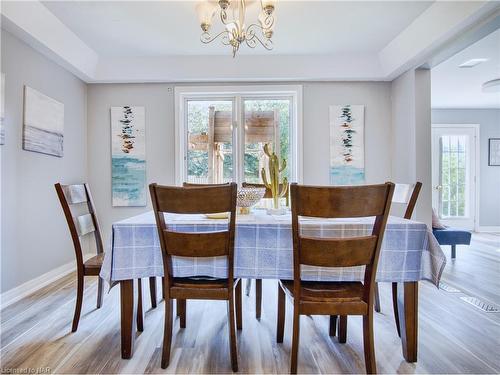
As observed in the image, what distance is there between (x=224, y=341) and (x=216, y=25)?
2718mm

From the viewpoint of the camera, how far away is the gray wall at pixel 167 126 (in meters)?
3.62

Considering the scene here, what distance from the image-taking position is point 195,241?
1.37 meters

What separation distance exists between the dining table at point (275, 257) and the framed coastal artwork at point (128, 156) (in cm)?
227

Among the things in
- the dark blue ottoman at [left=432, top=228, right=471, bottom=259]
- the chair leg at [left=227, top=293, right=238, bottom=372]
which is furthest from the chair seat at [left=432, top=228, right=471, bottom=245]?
the chair leg at [left=227, top=293, right=238, bottom=372]

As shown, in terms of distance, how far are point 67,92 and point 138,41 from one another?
1.00 metres

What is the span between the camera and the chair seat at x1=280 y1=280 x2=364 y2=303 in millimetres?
1343

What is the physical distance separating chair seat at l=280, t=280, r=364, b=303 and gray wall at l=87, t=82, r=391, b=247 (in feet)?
7.42

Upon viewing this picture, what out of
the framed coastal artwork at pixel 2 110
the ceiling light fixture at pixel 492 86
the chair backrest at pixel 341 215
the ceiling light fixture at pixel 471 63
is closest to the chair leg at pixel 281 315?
the chair backrest at pixel 341 215

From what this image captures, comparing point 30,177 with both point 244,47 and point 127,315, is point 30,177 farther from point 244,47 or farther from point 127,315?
point 244,47

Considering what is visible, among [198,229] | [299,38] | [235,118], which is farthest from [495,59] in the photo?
[198,229]

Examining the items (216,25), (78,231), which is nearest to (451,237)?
(216,25)

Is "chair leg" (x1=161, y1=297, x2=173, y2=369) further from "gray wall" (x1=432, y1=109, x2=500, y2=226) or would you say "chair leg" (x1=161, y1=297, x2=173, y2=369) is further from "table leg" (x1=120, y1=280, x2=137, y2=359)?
"gray wall" (x1=432, y1=109, x2=500, y2=226)

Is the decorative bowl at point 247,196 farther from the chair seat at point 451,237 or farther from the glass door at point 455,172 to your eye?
the glass door at point 455,172

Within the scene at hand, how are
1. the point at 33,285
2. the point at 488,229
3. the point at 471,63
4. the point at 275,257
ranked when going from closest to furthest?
the point at 275,257, the point at 33,285, the point at 471,63, the point at 488,229
